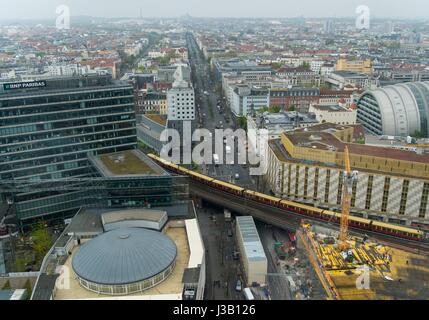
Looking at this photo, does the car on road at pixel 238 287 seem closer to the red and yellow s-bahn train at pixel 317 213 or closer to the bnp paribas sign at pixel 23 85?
the red and yellow s-bahn train at pixel 317 213

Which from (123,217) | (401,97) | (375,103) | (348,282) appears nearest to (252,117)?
(375,103)

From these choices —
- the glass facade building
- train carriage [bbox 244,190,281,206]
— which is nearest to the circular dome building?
the glass facade building

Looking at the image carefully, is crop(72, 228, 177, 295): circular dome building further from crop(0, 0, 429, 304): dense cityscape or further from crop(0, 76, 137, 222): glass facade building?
crop(0, 76, 137, 222): glass facade building

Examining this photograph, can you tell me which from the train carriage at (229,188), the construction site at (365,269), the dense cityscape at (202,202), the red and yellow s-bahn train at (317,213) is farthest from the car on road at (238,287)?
the train carriage at (229,188)

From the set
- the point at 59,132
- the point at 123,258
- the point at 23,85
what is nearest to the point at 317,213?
the point at 123,258

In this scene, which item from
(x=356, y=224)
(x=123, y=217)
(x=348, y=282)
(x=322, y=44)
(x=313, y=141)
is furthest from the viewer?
(x=322, y=44)

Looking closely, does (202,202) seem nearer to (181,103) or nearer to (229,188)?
(229,188)

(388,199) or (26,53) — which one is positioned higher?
(26,53)
